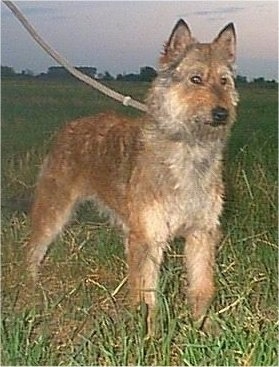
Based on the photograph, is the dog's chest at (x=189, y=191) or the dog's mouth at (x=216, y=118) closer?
the dog's mouth at (x=216, y=118)

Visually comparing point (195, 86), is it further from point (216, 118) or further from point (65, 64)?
point (65, 64)

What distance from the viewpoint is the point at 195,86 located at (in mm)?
4762

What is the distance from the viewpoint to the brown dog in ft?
15.7

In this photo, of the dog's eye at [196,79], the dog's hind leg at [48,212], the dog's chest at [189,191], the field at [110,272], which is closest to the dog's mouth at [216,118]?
the dog's eye at [196,79]

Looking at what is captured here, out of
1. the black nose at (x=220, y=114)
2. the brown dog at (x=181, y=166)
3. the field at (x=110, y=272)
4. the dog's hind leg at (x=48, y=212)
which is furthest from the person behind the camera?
the dog's hind leg at (x=48, y=212)

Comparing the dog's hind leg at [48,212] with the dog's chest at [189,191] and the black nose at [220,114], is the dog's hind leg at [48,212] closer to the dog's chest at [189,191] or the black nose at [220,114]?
the dog's chest at [189,191]

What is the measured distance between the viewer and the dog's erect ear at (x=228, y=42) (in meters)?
4.88

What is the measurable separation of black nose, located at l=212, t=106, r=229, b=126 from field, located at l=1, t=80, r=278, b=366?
2.40 feet

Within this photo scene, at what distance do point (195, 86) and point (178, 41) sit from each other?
265 mm

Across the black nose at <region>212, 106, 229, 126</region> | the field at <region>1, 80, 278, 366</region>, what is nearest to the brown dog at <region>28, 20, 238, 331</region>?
the black nose at <region>212, 106, 229, 126</region>

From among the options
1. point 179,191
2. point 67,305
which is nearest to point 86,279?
point 67,305

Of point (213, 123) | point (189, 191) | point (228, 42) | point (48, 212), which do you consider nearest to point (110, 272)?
point (48, 212)

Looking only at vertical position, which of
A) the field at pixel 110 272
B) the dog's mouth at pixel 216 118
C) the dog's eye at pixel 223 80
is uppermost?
the dog's eye at pixel 223 80

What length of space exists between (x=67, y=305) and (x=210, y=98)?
128 cm
